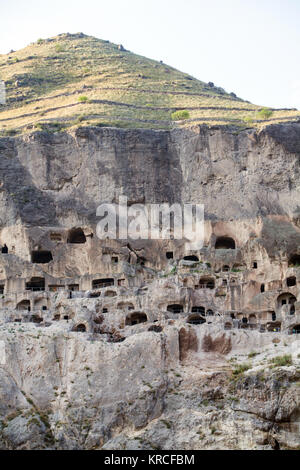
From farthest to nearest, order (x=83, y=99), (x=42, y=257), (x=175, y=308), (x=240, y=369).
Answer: (x=83, y=99) → (x=42, y=257) → (x=175, y=308) → (x=240, y=369)

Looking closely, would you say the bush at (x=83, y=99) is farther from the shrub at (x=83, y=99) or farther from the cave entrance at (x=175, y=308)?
the cave entrance at (x=175, y=308)

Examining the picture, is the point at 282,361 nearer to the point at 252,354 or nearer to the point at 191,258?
the point at 252,354

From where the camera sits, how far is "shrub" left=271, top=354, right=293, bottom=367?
4931cm

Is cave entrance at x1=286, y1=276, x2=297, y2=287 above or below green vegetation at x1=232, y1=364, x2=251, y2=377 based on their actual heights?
above

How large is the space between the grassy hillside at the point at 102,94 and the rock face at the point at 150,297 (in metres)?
7.97

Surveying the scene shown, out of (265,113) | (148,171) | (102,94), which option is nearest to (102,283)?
(148,171)

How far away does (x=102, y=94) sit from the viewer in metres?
98.2

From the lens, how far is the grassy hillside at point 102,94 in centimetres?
8556

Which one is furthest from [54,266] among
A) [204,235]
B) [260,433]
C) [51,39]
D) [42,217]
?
[51,39]

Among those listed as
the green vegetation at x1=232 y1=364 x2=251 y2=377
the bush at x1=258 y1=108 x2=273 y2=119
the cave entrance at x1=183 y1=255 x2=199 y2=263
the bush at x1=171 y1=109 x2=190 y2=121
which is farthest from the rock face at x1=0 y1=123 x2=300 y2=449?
the bush at x1=258 y1=108 x2=273 y2=119

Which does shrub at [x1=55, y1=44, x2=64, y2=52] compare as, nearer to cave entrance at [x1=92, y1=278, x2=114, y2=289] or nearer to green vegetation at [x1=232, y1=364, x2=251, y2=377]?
cave entrance at [x1=92, y1=278, x2=114, y2=289]

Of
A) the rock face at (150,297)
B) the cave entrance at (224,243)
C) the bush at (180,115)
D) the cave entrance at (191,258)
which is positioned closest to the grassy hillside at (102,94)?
the bush at (180,115)

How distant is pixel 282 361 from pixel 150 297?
46.2 ft

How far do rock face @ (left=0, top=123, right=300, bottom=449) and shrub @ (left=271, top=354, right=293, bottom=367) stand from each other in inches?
2.7
